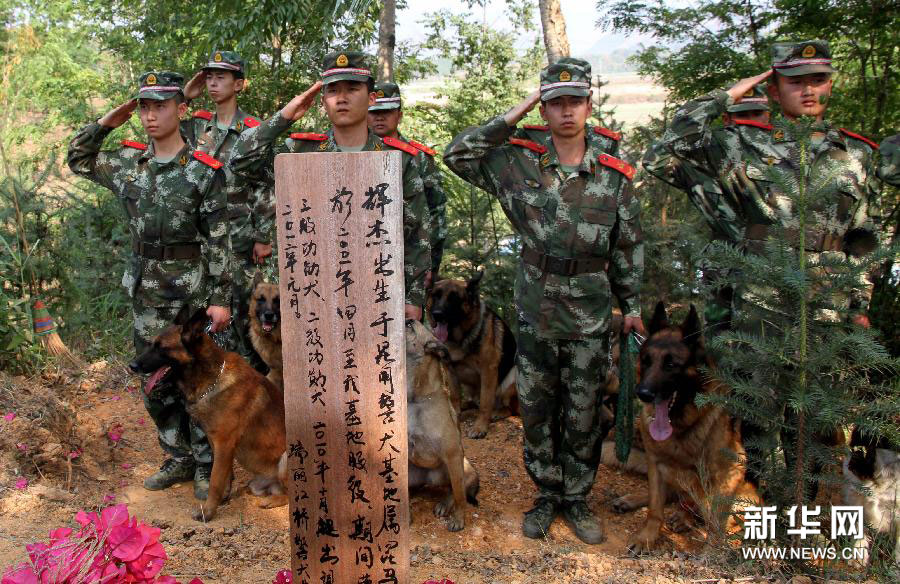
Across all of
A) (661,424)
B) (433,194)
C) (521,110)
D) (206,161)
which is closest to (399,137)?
(433,194)

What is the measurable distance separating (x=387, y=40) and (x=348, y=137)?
204 inches

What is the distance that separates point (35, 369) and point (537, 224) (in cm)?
540

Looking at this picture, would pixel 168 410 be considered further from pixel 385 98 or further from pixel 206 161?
pixel 385 98

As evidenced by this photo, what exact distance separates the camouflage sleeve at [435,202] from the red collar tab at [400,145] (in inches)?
15.7

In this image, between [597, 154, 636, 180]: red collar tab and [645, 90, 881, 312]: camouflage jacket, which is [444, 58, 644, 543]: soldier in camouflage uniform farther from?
[645, 90, 881, 312]: camouflage jacket

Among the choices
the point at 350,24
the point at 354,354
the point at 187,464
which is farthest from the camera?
the point at 350,24

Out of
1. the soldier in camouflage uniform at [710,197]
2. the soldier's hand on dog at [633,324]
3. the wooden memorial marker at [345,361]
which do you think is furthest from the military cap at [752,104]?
the wooden memorial marker at [345,361]

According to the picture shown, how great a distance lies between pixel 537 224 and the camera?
14.5ft

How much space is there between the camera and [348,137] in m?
4.95

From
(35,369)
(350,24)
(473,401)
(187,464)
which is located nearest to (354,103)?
(187,464)

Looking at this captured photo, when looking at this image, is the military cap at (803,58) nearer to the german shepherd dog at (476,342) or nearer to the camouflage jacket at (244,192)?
the german shepherd dog at (476,342)

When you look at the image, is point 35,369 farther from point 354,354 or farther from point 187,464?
point 354,354

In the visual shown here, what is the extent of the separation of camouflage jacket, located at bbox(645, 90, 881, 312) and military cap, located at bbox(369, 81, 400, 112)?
270 centimetres

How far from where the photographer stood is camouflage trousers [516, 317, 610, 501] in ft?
14.9
